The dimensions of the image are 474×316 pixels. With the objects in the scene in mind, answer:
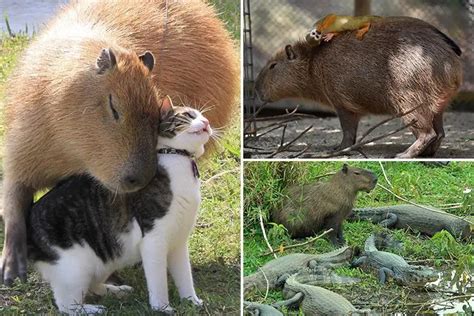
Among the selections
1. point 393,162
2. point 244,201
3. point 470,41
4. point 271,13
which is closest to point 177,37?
point 244,201

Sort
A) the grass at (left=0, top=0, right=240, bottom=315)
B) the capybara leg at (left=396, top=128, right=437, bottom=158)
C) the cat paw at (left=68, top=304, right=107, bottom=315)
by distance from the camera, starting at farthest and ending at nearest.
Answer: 1. the capybara leg at (left=396, top=128, right=437, bottom=158)
2. the grass at (left=0, top=0, right=240, bottom=315)
3. the cat paw at (left=68, top=304, right=107, bottom=315)

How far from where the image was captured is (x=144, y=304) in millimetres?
3389

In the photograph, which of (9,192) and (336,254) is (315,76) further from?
(9,192)

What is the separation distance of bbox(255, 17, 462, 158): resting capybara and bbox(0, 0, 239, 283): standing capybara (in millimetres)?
779

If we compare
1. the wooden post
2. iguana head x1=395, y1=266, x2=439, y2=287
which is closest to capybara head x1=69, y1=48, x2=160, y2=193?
iguana head x1=395, y1=266, x2=439, y2=287

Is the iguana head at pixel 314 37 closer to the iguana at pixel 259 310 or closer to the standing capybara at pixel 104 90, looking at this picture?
the standing capybara at pixel 104 90

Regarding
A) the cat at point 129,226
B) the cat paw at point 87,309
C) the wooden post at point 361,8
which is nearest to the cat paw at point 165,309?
the cat at point 129,226

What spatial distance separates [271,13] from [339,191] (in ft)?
5.47

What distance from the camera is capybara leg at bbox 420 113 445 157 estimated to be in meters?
4.14

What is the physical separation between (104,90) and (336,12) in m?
2.23

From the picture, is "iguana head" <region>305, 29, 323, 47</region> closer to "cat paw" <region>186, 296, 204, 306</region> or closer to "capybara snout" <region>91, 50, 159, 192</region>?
"capybara snout" <region>91, 50, 159, 192</region>

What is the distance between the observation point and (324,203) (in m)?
3.80

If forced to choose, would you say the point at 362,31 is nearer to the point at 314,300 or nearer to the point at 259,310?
the point at 314,300

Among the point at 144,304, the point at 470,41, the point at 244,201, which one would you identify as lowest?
the point at 144,304
